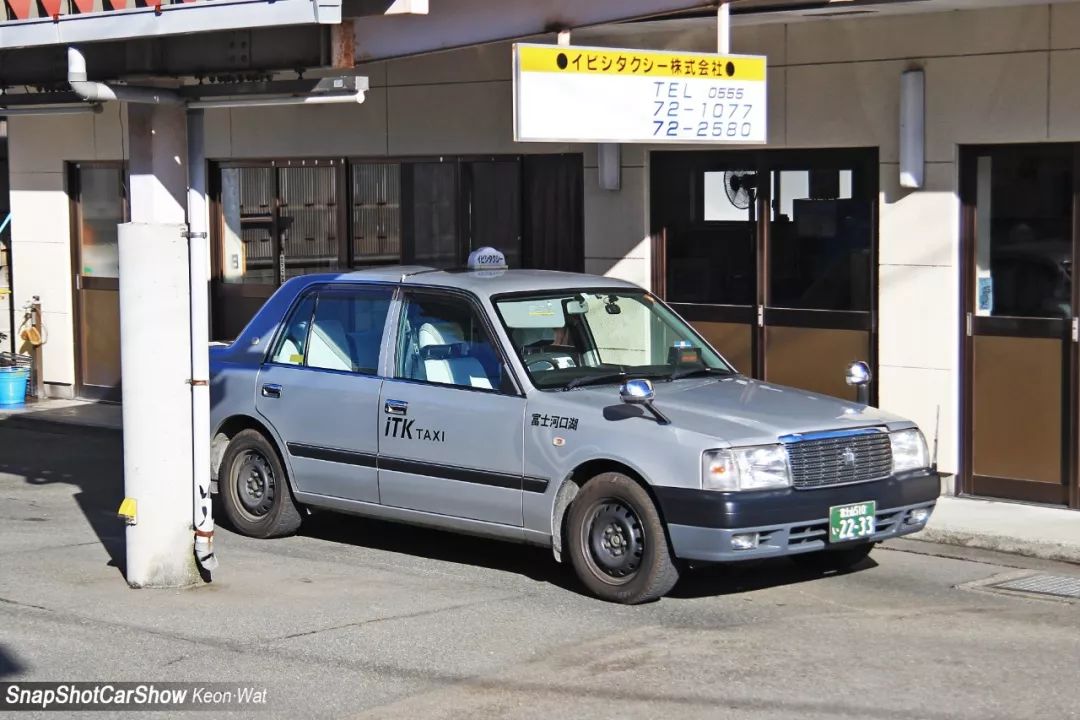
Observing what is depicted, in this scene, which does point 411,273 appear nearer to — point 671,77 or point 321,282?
point 321,282

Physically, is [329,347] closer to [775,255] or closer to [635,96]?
[635,96]

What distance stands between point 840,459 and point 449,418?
2234 mm

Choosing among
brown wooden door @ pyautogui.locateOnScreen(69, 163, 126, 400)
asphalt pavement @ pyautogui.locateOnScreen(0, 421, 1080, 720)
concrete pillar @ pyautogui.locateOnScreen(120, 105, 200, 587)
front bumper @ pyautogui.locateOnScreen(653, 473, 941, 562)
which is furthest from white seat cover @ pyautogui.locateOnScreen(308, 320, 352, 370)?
brown wooden door @ pyautogui.locateOnScreen(69, 163, 126, 400)

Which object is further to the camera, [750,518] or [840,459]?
[840,459]

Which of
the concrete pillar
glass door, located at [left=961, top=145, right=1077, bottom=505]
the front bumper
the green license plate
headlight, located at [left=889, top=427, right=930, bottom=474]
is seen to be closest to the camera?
the front bumper

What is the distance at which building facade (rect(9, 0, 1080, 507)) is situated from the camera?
38.2 feet

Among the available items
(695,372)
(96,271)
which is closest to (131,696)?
(695,372)

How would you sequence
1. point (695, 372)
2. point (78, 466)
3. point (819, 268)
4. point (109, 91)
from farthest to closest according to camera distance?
point (78, 466)
point (819, 268)
point (695, 372)
point (109, 91)

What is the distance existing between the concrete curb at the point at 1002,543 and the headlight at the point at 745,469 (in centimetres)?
275

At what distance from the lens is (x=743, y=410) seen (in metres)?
8.67

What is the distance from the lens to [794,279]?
13.1 m

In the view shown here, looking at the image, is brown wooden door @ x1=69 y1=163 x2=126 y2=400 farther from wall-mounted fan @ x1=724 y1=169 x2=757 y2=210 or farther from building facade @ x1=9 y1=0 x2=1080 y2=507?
wall-mounted fan @ x1=724 y1=169 x2=757 y2=210

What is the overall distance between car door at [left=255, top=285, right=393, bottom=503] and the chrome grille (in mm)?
2638

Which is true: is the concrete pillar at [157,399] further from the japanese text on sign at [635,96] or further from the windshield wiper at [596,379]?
the japanese text on sign at [635,96]
